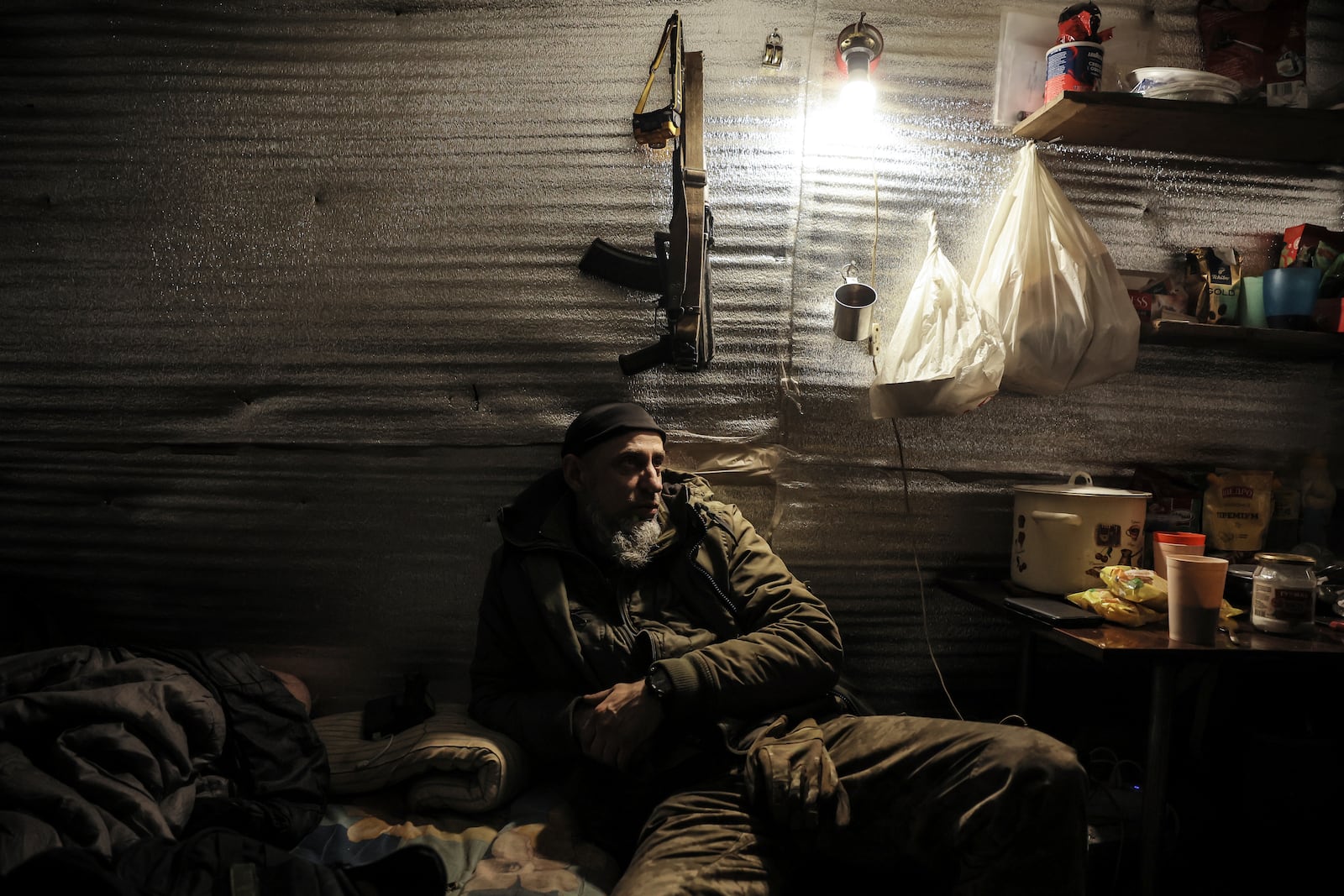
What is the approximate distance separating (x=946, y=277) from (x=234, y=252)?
7.96 feet

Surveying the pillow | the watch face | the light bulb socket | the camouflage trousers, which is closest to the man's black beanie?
the watch face

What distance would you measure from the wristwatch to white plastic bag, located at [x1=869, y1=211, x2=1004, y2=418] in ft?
3.82

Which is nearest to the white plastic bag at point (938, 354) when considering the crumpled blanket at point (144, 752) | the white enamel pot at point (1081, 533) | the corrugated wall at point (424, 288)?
the corrugated wall at point (424, 288)

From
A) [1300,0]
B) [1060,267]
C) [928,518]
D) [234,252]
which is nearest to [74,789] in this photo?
[234,252]

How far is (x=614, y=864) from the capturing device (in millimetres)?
2037

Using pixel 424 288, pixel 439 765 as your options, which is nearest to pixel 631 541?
pixel 439 765

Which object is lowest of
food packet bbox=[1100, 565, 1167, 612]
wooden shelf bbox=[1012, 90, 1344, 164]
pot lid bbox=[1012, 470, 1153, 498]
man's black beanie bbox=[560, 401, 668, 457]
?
food packet bbox=[1100, 565, 1167, 612]

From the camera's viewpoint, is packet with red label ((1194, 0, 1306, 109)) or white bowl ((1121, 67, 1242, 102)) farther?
packet with red label ((1194, 0, 1306, 109))

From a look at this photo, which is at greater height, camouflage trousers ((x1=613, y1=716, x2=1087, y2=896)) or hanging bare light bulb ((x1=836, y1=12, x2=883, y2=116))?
hanging bare light bulb ((x1=836, y1=12, x2=883, y2=116))

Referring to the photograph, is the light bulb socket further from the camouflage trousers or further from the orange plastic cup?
the camouflage trousers

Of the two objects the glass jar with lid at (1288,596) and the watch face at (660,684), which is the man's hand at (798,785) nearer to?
the watch face at (660,684)

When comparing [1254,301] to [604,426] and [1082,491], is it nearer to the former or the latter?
[1082,491]

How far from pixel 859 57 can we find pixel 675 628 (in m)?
1.92

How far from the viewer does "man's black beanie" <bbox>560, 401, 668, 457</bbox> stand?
7.94ft
